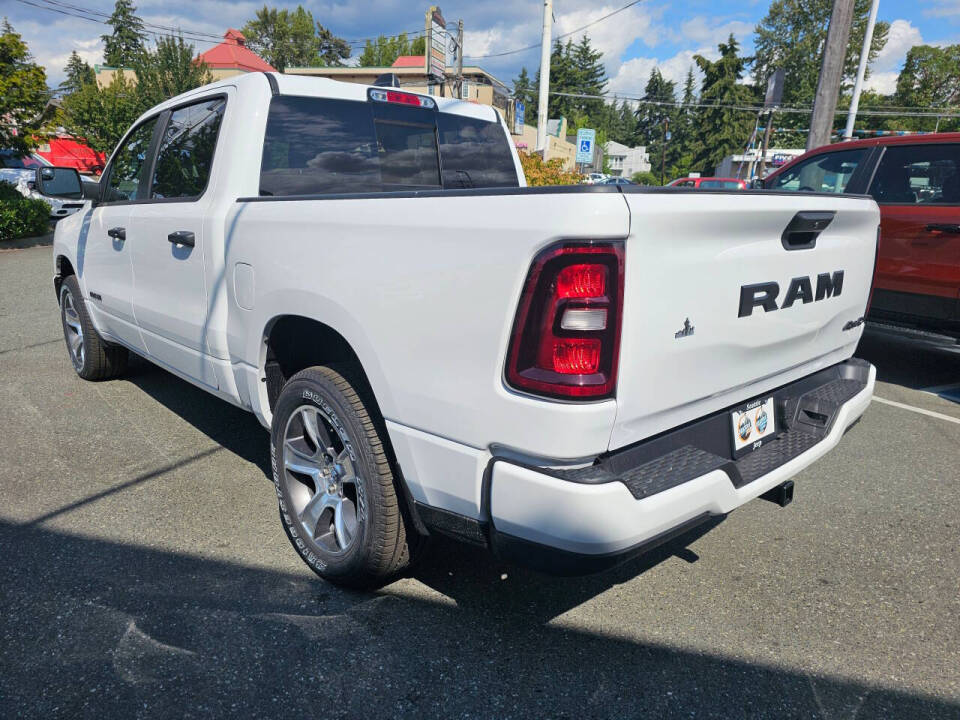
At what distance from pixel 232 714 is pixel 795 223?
2.32 meters

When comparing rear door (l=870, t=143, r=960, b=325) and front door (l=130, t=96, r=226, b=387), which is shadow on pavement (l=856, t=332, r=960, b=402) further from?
front door (l=130, t=96, r=226, b=387)

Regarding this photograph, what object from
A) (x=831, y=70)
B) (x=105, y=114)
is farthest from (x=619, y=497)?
(x=105, y=114)

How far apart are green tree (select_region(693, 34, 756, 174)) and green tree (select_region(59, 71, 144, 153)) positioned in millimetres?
53088

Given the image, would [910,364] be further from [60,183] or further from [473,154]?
[60,183]

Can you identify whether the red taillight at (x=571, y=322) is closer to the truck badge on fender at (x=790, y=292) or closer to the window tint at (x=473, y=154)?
the truck badge on fender at (x=790, y=292)

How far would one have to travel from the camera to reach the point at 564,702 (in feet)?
6.67

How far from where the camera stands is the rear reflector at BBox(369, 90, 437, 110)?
139 inches

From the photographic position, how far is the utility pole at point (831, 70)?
361 inches

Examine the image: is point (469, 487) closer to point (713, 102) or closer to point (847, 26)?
point (847, 26)

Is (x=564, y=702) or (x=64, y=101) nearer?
(x=564, y=702)

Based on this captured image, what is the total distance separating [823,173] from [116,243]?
19.0 ft

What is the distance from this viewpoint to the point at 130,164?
4.14 m

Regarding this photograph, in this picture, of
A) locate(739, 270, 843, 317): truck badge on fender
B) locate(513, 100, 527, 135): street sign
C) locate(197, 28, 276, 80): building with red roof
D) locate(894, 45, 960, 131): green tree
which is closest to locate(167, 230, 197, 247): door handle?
locate(739, 270, 843, 317): truck badge on fender

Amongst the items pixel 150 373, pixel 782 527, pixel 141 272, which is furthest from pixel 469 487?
pixel 150 373
